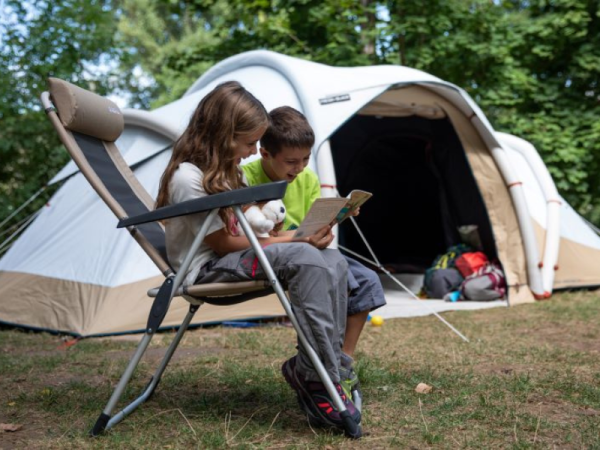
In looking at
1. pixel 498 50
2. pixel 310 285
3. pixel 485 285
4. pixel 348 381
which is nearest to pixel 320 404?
pixel 348 381

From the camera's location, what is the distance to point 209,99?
2.35m

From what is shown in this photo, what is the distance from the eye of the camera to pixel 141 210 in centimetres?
249

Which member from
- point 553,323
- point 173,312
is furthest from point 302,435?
point 553,323

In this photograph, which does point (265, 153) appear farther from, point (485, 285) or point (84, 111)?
point (485, 285)

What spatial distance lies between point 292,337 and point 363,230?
3.50 meters

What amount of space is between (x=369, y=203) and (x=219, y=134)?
506cm

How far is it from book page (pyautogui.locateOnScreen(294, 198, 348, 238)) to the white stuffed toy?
0.40 feet

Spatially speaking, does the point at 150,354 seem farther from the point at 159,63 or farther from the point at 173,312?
the point at 159,63

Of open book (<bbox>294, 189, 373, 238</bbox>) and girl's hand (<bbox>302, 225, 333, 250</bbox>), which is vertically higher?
open book (<bbox>294, 189, 373, 238</bbox>)

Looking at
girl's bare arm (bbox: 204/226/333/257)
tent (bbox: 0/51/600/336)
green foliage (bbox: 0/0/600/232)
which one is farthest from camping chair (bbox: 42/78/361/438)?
green foliage (bbox: 0/0/600/232)

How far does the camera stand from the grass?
213 cm

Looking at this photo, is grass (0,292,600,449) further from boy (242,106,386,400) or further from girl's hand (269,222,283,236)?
girl's hand (269,222,283,236)

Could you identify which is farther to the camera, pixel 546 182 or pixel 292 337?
pixel 546 182

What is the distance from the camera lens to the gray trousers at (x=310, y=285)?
6.89 feet
